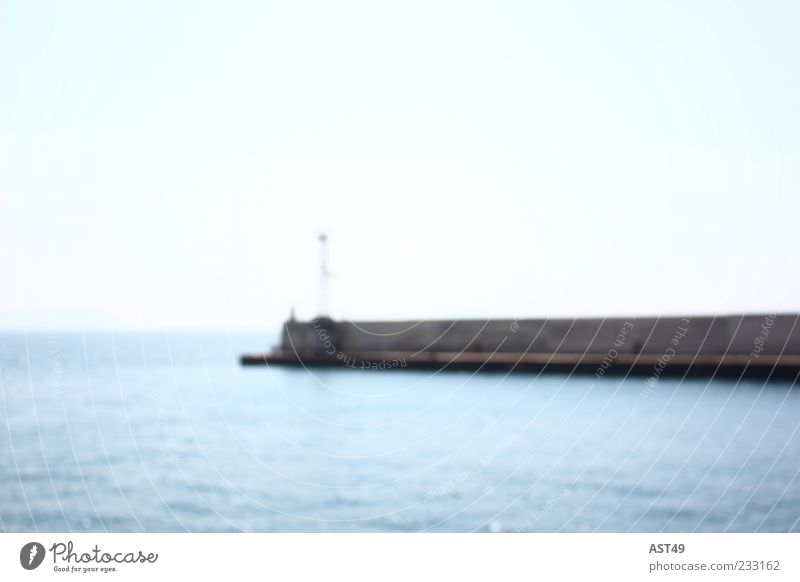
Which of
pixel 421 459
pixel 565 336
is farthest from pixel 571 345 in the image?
pixel 421 459

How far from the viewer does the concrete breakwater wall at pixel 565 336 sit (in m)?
9.77

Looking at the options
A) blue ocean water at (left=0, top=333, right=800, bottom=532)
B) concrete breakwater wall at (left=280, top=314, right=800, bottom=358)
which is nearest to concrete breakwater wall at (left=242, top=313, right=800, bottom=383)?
concrete breakwater wall at (left=280, top=314, right=800, bottom=358)

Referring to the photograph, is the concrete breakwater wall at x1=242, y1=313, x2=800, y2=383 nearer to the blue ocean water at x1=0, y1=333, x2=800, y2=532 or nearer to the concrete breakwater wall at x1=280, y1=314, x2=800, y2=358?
the concrete breakwater wall at x1=280, y1=314, x2=800, y2=358

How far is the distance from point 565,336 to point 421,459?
17.3 feet

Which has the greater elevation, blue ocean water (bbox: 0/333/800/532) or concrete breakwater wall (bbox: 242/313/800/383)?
concrete breakwater wall (bbox: 242/313/800/383)

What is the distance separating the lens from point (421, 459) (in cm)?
702

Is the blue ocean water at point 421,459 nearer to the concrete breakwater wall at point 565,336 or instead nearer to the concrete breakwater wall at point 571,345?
the concrete breakwater wall at point 571,345

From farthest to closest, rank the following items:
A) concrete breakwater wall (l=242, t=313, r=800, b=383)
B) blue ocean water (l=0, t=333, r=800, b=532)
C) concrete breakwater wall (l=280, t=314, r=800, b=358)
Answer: concrete breakwater wall (l=280, t=314, r=800, b=358) → concrete breakwater wall (l=242, t=313, r=800, b=383) → blue ocean water (l=0, t=333, r=800, b=532)

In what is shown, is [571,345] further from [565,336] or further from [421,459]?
[421,459]

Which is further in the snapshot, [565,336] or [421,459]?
[565,336]

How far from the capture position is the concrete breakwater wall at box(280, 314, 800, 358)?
385 inches

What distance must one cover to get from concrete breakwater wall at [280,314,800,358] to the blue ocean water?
50 cm
